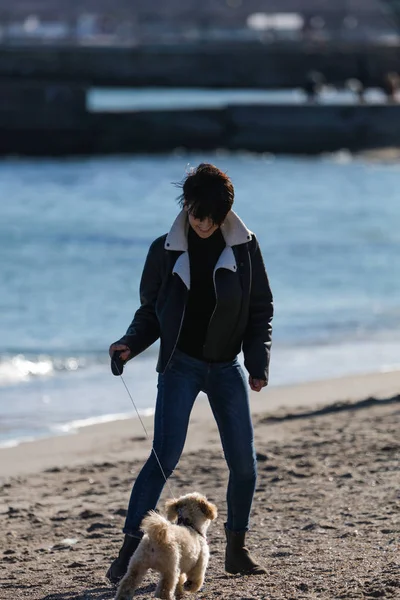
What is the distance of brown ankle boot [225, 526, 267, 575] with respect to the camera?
4.66 meters

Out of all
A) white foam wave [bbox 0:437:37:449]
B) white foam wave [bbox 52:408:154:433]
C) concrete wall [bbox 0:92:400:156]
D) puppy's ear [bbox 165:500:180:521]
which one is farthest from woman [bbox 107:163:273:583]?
concrete wall [bbox 0:92:400:156]

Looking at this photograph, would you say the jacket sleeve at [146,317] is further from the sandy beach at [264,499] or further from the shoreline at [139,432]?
the shoreline at [139,432]

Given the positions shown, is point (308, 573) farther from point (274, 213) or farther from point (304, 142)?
point (304, 142)

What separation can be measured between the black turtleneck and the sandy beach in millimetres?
952

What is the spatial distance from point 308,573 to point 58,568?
106 cm

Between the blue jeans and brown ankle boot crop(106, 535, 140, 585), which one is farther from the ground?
the blue jeans

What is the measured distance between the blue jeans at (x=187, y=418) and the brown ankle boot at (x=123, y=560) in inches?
1.2

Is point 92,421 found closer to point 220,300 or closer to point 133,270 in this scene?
point 220,300

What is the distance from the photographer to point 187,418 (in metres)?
4.42

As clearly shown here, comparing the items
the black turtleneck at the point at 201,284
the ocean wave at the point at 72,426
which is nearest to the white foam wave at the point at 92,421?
the ocean wave at the point at 72,426

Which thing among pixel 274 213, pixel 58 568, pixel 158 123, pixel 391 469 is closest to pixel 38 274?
pixel 274 213

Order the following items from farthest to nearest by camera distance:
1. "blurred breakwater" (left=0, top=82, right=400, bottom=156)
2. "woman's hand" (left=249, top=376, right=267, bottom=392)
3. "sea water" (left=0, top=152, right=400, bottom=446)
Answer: "blurred breakwater" (left=0, top=82, right=400, bottom=156) → "sea water" (left=0, top=152, right=400, bottom=446) → "woman's hand" (left=249, top=376, right=267, bottom=392)

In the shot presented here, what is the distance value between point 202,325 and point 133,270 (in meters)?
13.6

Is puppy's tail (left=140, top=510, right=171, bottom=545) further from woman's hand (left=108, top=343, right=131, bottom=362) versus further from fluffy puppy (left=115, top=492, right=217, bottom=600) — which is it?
woman's hand (left=108, top=343, right=131, bottom=362)
